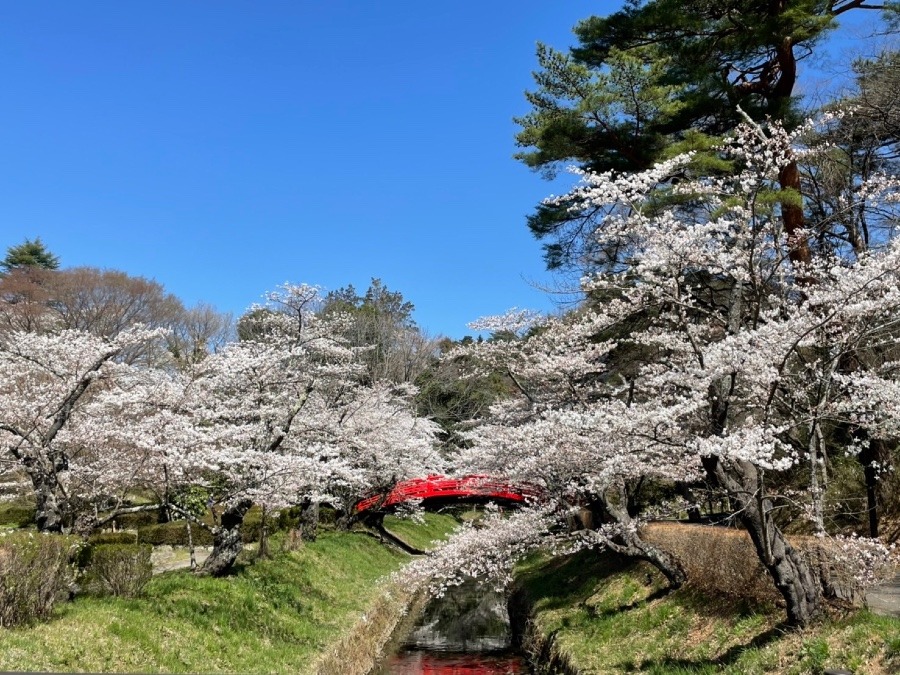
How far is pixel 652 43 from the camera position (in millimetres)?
13719

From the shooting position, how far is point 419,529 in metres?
28.8

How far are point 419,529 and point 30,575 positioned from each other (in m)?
23.0

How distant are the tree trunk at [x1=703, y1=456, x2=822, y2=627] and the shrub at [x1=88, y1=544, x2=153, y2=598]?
8165mm

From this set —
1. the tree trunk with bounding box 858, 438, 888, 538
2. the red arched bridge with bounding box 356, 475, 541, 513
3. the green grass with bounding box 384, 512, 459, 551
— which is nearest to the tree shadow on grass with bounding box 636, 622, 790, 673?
the tree trunk with bounding box 858, 438, 888, 538

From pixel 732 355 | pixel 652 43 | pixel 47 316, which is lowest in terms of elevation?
pixel 732 355

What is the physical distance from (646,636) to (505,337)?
1081 cm

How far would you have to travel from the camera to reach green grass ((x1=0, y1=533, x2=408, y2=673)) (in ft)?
22.3

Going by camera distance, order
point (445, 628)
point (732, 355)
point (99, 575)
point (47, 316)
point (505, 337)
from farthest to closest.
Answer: point (47, 316) < point (505, 337) < point (445, 628) < point (99, 575) < point (732, 355)

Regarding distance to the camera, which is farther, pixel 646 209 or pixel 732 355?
pixel 646 209

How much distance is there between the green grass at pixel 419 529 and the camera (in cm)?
2614

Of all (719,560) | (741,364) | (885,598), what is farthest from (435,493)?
(741,364)

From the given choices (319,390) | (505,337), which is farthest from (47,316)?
(505,337)

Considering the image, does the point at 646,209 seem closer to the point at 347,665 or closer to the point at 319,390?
the point at 347,665

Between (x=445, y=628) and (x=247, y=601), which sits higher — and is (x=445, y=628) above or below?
below
